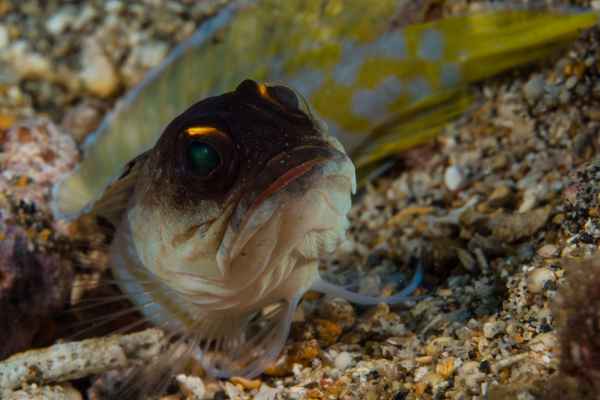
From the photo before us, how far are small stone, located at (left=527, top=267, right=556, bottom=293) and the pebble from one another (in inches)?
Result: 131

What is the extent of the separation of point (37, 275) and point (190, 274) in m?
1.08

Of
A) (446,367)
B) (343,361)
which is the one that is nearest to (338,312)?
(343,361)

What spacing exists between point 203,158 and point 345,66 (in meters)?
1.82

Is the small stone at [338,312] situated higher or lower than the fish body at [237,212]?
lower

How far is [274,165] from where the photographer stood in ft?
6.10

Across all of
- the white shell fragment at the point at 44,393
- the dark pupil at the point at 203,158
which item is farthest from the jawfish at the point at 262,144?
the white shell fragment at the point at 44,393

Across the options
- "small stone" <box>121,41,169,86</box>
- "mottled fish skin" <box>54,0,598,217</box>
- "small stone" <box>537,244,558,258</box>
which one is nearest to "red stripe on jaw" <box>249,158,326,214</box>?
"small stone" <box>537,244,558,258</box>

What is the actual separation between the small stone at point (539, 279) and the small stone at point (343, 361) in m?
0.71

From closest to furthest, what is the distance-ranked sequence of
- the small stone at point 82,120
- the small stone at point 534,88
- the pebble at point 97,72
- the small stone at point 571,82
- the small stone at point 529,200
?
the small stone at point 529,200 → the small stone at point 571,82 → the small stone at point 534,88 → the small stone at point 82,120 → the pebble at point 97,72

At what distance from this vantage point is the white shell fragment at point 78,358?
2.40 metres

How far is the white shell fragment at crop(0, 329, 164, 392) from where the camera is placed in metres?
2.40

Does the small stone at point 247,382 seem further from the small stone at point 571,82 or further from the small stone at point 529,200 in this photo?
the small stone at point 571,82

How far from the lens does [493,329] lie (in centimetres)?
201

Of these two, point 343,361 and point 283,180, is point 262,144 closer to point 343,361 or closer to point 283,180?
point 283,180
